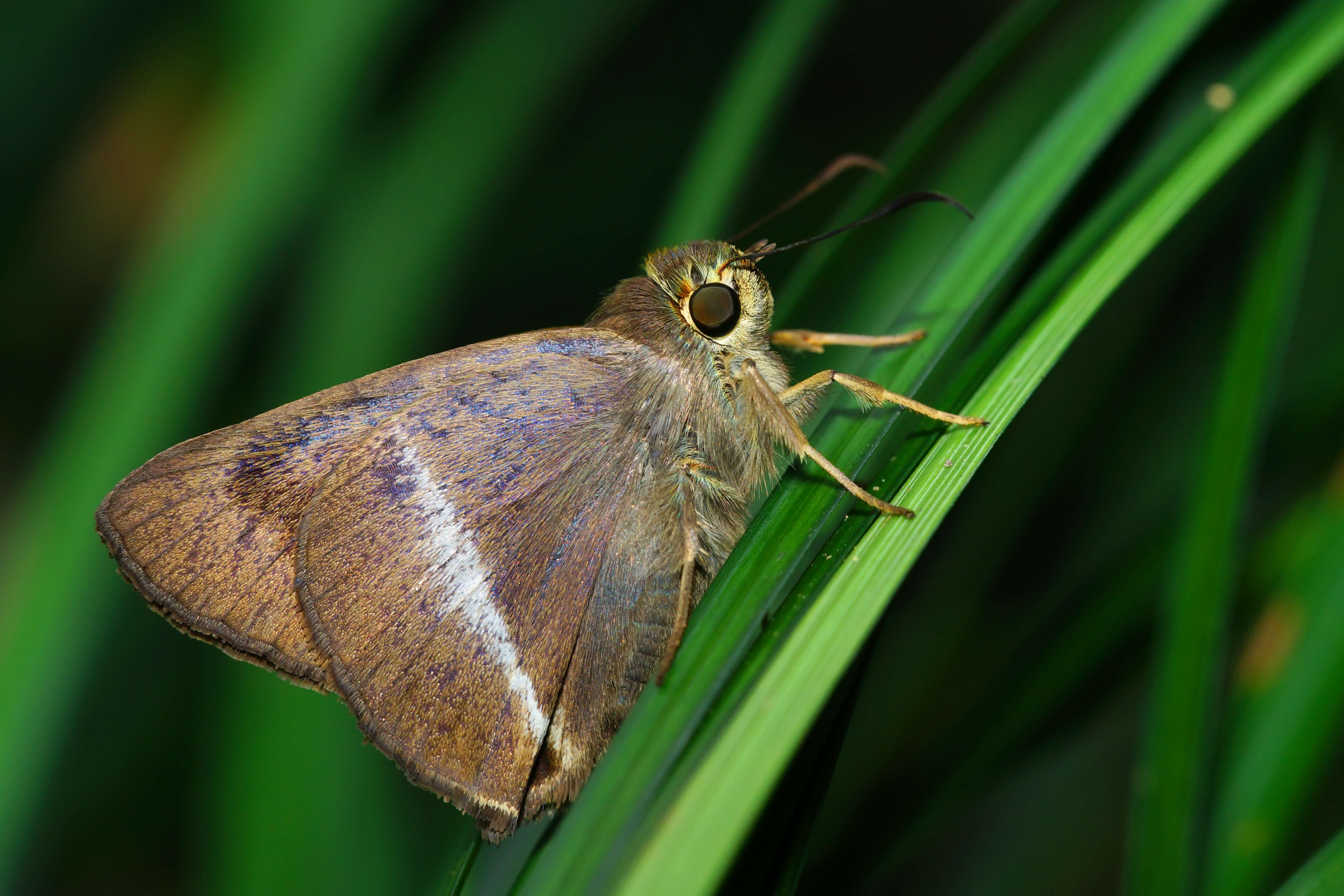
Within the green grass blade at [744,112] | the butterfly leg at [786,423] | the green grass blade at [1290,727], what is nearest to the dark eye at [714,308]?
the butterfly leg at [786,423]

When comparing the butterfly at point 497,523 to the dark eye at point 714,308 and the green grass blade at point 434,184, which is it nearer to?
the dark eye at point 714,308

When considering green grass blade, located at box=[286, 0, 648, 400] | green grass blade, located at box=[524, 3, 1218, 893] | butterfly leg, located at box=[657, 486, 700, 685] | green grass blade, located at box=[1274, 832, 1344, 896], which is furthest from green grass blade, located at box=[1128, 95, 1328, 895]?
green grass blade, located at box=[286, 0, 648, 400]

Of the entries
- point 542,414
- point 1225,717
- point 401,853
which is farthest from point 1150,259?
point 401,853

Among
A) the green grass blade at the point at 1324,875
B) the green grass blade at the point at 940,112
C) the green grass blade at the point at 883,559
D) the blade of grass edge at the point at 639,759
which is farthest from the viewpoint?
the green grass blade at the point at 940,112

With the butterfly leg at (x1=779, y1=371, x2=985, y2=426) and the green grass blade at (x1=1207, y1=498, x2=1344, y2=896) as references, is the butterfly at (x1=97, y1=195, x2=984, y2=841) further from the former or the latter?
the green grass blade at (x1=1207, y1=498, x2=1344, y2=896)

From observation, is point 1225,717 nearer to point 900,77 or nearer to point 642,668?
point 642,668

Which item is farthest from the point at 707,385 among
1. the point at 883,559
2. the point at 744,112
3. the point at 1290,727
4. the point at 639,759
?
the point at 1290,727

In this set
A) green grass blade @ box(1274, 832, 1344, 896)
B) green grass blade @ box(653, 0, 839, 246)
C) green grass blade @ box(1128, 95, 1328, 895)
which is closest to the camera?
green grass blade @ box(1274, 832, 1344, 896)
